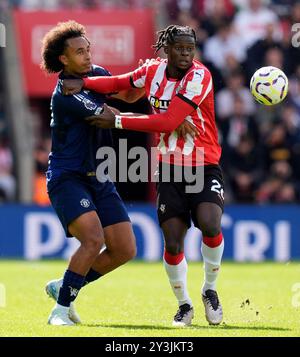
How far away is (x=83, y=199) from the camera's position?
28.4ft

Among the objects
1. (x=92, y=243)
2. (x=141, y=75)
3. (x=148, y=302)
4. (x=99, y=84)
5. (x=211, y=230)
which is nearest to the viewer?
(x=92, y=243)

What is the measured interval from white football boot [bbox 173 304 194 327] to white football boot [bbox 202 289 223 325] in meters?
0.15

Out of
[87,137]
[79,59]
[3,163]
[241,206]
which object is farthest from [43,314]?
[3,163]

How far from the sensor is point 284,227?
1630 cm

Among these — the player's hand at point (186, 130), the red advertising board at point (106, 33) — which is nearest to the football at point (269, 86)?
the player's hand at point (186, 130)

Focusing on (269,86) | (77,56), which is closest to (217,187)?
(269,86)

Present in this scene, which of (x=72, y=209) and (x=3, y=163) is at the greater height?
(x=72, y=209)

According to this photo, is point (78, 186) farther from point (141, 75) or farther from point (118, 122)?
point (141, 75)

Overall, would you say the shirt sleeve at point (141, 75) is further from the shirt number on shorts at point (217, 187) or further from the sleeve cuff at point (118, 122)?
the shirt number on shorts at point (217, 187)

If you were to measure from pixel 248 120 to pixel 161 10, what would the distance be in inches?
97.2

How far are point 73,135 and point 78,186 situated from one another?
45 centimetres

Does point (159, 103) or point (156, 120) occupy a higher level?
point (159, 103)

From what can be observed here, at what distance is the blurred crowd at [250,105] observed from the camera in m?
17.2
